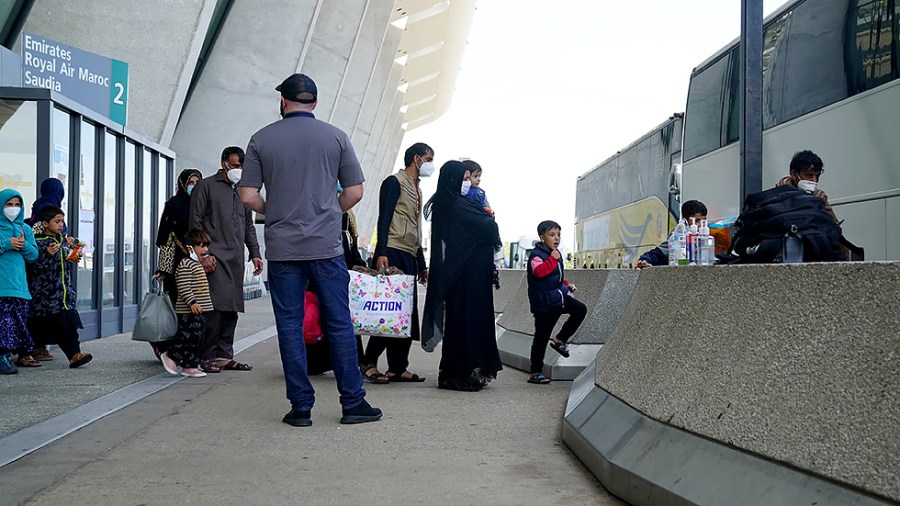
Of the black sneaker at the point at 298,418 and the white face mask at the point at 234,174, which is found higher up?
the white face mask at the point at 234,174

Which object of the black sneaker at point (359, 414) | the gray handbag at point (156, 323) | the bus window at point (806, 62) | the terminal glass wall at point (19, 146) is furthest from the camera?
the bus window at point (806, 62)

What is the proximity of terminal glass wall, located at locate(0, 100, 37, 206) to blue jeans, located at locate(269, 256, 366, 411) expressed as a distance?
6038 millimetres

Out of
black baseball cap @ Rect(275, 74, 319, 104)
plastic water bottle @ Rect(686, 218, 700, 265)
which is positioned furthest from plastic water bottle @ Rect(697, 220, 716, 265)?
black baseball cap @ Rect(275, 74, 319, 104)

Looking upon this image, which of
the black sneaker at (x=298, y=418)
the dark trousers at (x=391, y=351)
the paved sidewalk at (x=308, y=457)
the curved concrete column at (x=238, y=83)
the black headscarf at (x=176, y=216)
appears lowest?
the paved sidewalk at (x=308, y=457)

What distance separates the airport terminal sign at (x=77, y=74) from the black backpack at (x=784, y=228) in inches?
370

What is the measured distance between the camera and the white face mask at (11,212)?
8.55m

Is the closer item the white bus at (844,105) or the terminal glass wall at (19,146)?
the white bus at (844,105)

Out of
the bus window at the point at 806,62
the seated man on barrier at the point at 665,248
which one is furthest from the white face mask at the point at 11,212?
the bus window at the point at 806,62

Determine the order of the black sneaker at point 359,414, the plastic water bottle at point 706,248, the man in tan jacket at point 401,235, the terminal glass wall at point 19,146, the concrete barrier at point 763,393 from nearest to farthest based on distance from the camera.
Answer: the concrete barrier at point 763,393 < the black sneaker at point 359,414 < the plastic water bottle at point 706,248 < the man in tan jacket at point 401,235 < the terminal glass wall at point 19,146

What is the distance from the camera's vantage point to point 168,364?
8.70m

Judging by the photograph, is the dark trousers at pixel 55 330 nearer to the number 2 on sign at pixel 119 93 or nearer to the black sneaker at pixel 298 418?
the black sneaker at pixel 298 418

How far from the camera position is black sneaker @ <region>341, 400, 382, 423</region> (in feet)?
20.3

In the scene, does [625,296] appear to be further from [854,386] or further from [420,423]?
[854,386]

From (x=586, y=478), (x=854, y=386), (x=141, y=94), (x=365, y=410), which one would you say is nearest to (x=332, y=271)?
(x=365, y=410)
